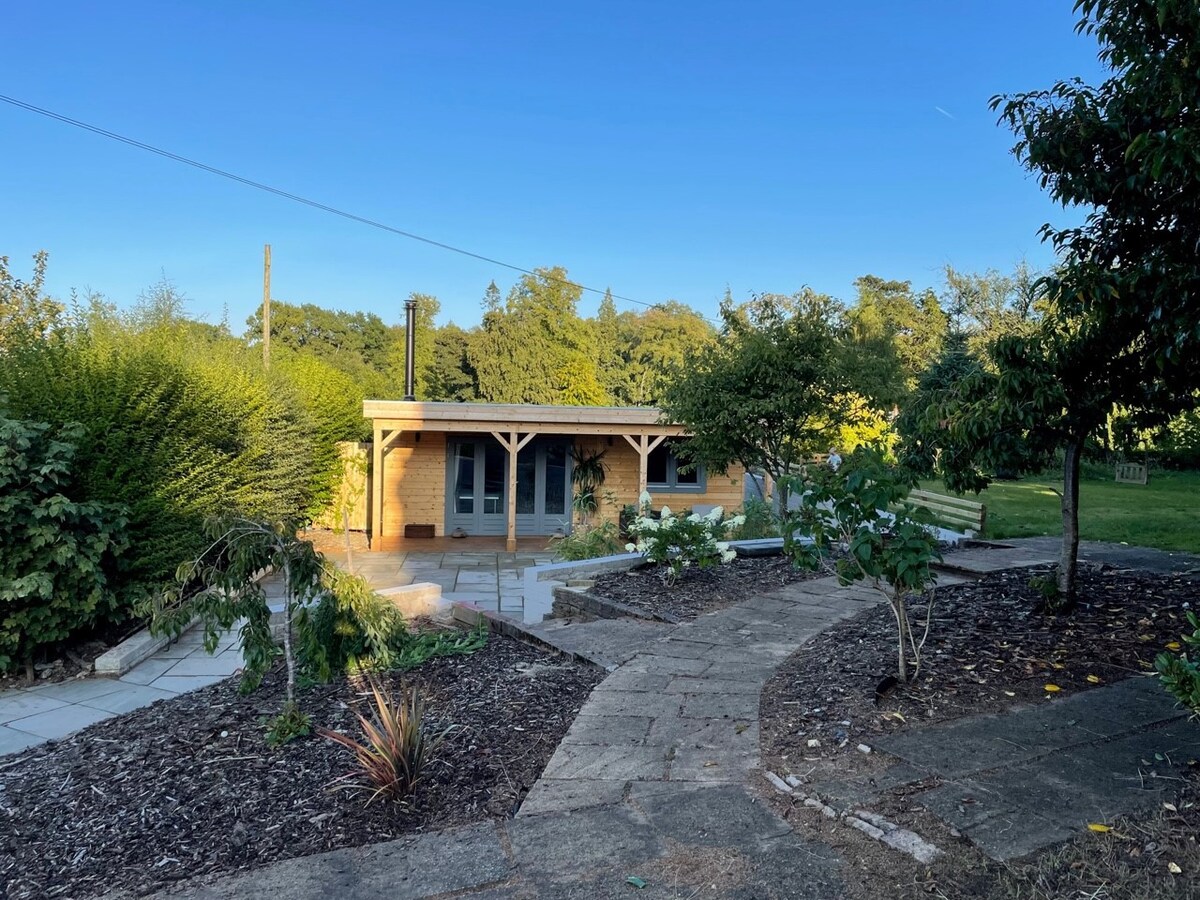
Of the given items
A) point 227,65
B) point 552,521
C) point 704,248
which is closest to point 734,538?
point 552,521

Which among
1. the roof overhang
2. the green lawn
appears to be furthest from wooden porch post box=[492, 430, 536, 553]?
the green lawn

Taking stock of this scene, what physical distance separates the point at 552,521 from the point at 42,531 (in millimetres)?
9491

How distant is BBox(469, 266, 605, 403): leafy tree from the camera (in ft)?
88.8

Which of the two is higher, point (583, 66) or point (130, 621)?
point (583, 66)

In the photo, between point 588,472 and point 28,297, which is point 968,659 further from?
point 28,297

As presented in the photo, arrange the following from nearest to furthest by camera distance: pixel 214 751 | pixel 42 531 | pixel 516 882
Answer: pixel 516 882, pixel 214 751, pixel 42 531

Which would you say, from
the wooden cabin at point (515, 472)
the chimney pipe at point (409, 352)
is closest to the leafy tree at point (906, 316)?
the wooden cabin at point (515, 472)

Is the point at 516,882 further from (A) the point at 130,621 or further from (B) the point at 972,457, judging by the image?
(A) the point at 130,621

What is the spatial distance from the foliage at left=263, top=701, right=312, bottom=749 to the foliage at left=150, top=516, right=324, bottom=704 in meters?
0.06

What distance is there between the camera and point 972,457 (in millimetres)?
3922

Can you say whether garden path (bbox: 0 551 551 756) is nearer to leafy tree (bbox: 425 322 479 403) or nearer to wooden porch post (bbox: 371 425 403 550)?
wooden porch post (bbox: 371 425 403 550)

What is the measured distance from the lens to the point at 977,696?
3.16 m

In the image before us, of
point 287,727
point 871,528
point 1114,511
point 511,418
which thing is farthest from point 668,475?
point 287,727

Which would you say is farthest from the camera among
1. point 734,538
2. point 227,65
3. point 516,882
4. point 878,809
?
point 227,65
